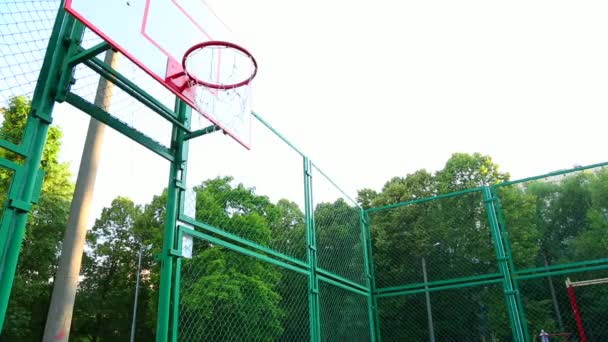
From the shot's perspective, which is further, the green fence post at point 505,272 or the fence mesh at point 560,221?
the fence mesh at point 560,221

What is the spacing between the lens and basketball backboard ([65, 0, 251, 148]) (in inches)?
110

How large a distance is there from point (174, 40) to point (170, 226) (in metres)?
1.49

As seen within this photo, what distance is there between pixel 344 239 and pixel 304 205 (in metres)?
1.41

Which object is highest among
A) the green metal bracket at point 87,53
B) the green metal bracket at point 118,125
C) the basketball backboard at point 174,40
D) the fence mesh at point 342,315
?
the basketball backboard at point 174,40

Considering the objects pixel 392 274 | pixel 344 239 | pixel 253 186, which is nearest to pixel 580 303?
pixel 392 274

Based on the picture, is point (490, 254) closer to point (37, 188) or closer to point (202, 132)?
point (202, 132)

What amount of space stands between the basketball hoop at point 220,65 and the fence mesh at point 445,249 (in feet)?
15.6

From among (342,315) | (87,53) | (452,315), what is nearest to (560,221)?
(452,315)

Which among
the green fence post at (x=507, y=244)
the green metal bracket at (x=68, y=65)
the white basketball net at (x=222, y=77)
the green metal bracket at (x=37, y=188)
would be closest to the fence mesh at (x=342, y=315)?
the green fence post at (x=507, y=244)

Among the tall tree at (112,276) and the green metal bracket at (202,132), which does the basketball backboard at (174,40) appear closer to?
the green metal bracket at (202,132)

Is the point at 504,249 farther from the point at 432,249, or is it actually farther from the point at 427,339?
the point at 427,339

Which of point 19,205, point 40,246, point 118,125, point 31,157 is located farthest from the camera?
point 40,246

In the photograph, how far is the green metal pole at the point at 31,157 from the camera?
2.35m

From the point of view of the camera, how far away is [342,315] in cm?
614
